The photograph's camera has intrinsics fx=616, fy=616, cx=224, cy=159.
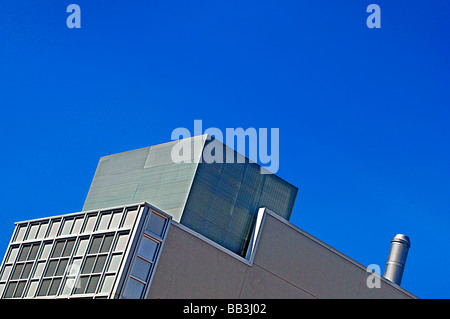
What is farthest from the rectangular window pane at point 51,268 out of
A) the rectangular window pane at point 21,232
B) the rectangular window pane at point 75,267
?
the rectangular window pane at point 21,232

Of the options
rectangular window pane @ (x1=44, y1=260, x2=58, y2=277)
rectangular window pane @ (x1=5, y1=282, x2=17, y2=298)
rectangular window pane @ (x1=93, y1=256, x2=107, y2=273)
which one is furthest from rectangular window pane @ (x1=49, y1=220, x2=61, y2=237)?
rectangular window pane @ (x1=93, y1=256, x2=107, y2=273)

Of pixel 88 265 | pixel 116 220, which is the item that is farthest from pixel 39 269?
pixel 116 220

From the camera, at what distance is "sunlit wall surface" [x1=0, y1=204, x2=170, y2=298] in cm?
2886

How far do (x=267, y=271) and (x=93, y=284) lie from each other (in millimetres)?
9594

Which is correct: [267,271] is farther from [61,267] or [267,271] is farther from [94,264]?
[61,267]

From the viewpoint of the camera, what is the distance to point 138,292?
94.0 ft

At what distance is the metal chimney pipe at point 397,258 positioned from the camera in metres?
47.0

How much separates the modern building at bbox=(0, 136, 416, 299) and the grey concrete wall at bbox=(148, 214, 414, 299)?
0.06m

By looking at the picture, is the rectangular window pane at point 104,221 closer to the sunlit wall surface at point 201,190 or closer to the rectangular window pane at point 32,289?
the sunlit wall surface at point 201,190

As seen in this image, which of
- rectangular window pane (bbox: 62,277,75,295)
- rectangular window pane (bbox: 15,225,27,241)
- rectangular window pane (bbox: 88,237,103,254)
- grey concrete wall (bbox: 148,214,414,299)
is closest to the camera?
rectangular window pane (bbox: 62,277,75,295)

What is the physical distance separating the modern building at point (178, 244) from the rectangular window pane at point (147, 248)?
0.16 feet

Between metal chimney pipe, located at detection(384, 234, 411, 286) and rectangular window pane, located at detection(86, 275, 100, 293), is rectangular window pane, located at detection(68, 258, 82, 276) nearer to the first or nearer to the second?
rectangular window pane, located at detection(86, 275, 100, 293)
